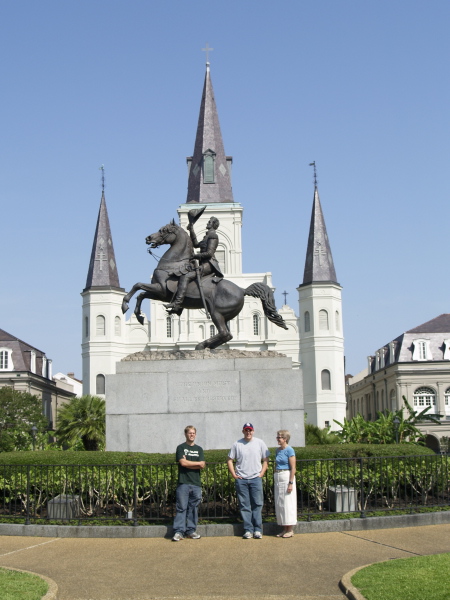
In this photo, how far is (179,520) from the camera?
10961 mm

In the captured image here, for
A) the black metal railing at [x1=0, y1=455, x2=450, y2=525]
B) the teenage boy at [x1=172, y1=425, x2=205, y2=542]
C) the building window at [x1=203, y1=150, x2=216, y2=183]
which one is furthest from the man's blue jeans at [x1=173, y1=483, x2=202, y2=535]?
the building window at [x1=203, y1=150, x2=216, y2=183]

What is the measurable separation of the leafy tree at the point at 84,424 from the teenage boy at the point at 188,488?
33458mm

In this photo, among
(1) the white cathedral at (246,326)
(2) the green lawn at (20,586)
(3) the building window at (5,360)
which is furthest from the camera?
(1) the white cathedral at (246,326)

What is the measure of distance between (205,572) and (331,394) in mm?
75108

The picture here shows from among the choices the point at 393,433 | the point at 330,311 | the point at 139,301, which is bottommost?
the point at 393,433

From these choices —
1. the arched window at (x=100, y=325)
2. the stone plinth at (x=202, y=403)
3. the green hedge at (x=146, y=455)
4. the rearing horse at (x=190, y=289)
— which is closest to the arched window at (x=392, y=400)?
the arched window at (x=100, y=325)

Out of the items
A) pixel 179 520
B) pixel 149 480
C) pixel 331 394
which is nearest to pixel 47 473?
pixel 149 480

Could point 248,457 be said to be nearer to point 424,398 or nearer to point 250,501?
point 250,501

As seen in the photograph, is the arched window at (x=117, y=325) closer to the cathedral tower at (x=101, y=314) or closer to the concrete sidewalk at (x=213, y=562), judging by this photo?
the cathedral tower at (x=101, y=314)

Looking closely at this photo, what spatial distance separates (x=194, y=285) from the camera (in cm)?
1619

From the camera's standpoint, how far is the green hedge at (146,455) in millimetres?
12695

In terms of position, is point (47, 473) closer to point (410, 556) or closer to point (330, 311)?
point (410, 556)

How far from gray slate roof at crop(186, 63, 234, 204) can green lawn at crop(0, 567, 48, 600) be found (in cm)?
8615

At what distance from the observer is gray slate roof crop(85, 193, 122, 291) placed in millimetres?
87438
